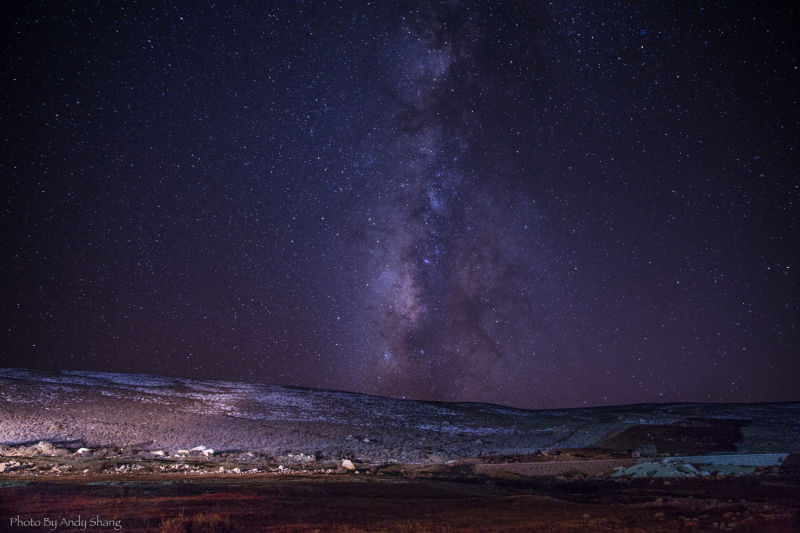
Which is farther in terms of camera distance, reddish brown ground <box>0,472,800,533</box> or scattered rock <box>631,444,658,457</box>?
scattered rock <box>631,444,658,457</box>

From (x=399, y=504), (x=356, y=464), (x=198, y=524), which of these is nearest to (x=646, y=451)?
(x=356, y=464)

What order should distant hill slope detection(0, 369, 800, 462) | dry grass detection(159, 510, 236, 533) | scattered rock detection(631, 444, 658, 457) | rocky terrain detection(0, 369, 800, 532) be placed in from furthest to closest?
distant hill slope detection(0, 369, 800, 462), scattered rock detection(631, 444, 658, 457), rocky terrain detection(0, 369, 800, 532), dry grass detection(159, 510, 236, 533)

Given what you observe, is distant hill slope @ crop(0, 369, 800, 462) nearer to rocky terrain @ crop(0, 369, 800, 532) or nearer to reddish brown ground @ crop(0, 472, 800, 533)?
rocky terrain @ crop(0, 369, 800, 532)

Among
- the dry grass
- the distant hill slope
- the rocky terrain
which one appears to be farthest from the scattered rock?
the dry grass

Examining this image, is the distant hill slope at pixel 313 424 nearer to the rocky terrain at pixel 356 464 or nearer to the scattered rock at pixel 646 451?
the rocky terrain at pixel 356 464

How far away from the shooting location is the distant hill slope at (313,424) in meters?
18.9

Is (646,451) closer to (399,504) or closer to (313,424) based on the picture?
(399,504)

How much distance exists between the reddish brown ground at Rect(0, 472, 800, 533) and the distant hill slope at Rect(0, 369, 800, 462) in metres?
6.26

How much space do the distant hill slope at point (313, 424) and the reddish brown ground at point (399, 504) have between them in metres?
6.26

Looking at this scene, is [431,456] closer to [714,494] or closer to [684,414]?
[714,494]

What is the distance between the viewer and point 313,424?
23672mm

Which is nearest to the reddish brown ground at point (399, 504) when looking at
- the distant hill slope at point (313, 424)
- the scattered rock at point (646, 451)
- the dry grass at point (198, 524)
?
the dry grass at point (198, 524)

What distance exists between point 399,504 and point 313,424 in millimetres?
14107

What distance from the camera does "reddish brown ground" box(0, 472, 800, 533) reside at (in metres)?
8.52
